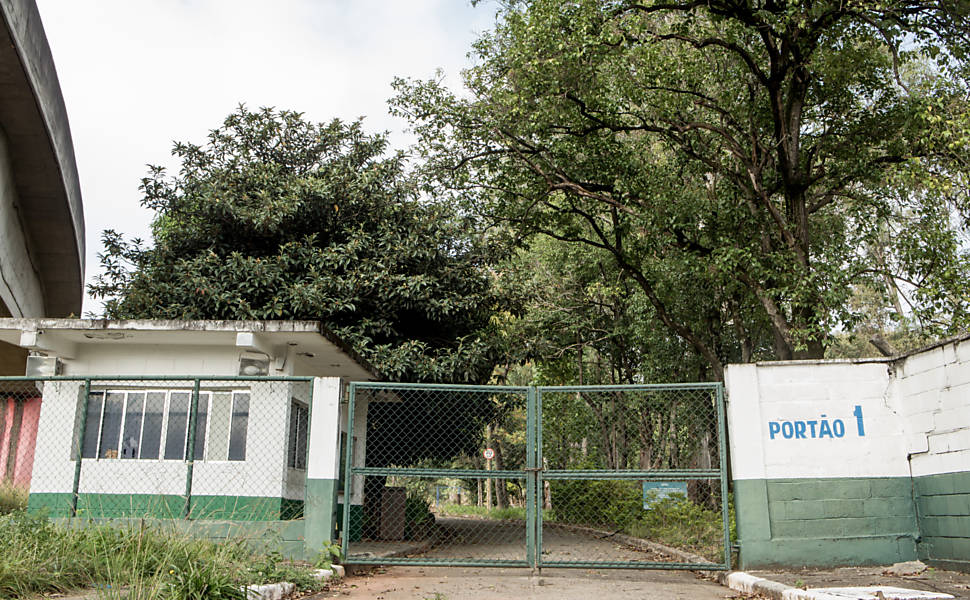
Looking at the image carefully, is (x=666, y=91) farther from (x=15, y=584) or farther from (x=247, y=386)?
(x=15, y=584)

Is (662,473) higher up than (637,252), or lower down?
lower down

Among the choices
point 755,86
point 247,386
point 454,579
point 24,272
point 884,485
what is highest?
point 755,86

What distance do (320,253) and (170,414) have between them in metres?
4.53

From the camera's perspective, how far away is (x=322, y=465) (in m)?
8.67

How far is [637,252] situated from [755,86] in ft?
14.0

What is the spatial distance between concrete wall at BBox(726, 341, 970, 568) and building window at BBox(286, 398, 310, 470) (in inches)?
Answer: 269

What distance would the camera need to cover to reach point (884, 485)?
326 inches

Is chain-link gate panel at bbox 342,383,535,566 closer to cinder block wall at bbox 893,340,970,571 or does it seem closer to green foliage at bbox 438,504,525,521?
cinder block wall at bbox 893,340,970,571

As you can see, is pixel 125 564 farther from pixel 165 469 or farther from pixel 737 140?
pixel 737 140

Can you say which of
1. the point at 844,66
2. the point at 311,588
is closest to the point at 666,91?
the point at 844,66

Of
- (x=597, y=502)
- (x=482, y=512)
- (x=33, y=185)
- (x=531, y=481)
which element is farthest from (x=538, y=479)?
(x=482, y=512)

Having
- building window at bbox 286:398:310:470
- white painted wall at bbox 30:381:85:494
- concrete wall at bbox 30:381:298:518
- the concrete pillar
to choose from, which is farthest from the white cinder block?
white painted wall at bbox 30:381:85:494

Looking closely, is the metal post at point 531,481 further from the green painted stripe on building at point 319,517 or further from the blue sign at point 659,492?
the blue sign at point 659,492

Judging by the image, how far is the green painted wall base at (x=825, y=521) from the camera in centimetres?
810
